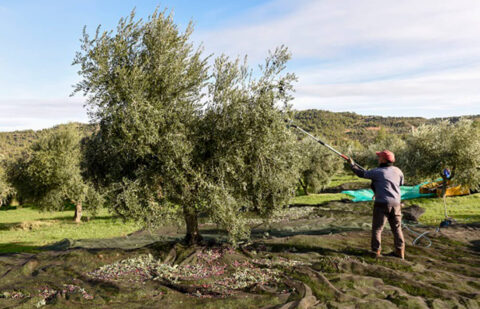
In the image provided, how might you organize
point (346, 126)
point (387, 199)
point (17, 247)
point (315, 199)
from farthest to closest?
point (346, 126) → point (315, 199) → point (17, 247) → point (387, 199)

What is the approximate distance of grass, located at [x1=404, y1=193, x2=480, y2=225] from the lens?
18.3m

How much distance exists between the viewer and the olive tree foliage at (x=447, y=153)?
73.0 ft

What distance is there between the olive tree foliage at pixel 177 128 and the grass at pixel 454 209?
41.7ft

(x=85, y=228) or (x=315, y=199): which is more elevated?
(x=315, y=199)

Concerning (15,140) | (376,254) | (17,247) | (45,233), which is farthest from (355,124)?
(376,254)

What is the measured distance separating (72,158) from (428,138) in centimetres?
2903

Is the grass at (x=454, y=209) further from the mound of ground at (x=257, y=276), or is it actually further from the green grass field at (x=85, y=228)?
the mound of ground at (x=257, y=276)

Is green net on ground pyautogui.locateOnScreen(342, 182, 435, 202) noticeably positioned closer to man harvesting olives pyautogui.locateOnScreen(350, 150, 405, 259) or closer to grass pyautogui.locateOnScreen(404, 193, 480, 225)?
grass pyautogui.locateOnScreen(404, 193, 480, 225)

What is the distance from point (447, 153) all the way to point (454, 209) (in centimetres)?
393

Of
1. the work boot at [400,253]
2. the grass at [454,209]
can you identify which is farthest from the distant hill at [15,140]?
the work boot at [400,253]

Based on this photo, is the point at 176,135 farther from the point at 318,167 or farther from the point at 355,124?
the point at 355,124

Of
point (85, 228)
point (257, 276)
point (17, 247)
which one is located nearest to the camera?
point (257, 276)

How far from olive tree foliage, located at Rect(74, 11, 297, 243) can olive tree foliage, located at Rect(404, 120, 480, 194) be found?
18266mm

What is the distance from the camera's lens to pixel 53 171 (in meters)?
27.1
